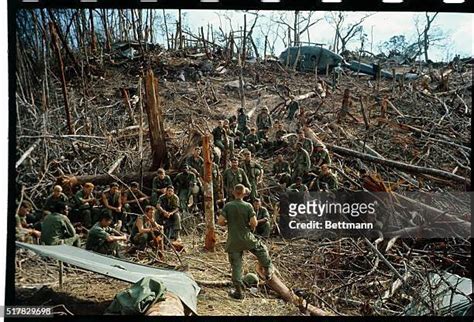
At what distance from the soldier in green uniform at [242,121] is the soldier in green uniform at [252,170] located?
23 centimetres

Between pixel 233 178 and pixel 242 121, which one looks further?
pixel 242 121

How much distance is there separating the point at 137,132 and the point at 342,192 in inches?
87.4

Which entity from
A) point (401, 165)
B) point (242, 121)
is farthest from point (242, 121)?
point (401, 165)

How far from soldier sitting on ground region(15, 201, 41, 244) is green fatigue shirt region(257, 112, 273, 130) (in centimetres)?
246

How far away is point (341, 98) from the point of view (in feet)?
19.2

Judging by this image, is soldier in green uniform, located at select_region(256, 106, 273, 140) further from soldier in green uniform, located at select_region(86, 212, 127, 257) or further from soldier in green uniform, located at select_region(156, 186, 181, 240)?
soldier in green uniform, located at select_region(86, 212, 127, 257)

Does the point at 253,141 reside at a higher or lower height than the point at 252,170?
higher

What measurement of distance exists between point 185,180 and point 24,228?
1651 millimetres

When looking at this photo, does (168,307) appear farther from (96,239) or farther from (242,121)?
(242,121)

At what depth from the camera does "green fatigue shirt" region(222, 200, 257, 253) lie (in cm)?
548

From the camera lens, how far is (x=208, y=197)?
5625 mm

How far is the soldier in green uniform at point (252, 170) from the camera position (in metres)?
5.67

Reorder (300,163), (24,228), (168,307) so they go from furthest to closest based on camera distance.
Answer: (300,163) → (24,228) → (168,307)

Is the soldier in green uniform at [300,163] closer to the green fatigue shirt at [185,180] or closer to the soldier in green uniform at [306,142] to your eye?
the soldier in green uniform at [306,142]
